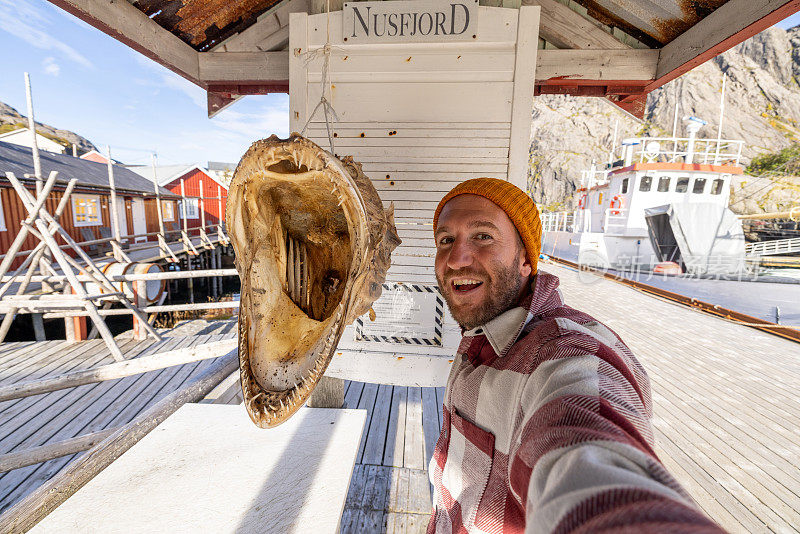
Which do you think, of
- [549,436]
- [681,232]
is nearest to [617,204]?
[681,232]

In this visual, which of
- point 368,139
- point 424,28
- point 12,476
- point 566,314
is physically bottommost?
point 12,476

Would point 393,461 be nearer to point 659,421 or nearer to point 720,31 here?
point 659,421

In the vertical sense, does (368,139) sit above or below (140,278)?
above

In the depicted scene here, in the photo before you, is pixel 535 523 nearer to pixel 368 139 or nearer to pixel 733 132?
pixel 368 139

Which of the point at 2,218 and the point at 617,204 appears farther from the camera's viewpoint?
the point at 617,204

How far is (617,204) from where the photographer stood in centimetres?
1884

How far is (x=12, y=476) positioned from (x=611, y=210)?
22517mm

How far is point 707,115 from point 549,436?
7136cm

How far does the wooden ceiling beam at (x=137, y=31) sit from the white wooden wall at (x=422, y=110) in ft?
3.50

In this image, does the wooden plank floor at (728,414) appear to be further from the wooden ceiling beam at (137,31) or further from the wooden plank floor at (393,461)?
the wooden ceiling beam at (137,31)

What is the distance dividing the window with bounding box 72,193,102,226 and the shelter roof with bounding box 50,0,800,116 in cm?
1384

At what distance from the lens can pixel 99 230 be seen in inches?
553

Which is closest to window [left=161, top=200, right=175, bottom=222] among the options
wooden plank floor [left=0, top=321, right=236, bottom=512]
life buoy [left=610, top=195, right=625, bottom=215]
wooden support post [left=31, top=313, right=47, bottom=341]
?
wooden support post [left=31, top=313, right=47, bottom=341]

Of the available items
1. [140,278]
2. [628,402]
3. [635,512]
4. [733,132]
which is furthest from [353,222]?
[733,132]
